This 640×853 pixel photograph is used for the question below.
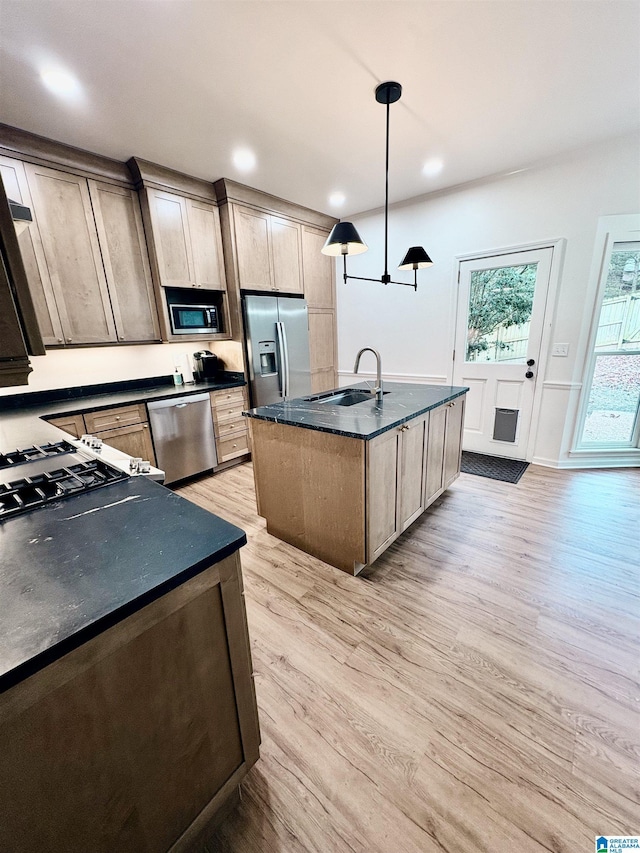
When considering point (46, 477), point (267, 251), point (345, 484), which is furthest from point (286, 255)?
point (46, 477)

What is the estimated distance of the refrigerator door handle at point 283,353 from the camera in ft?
12.4

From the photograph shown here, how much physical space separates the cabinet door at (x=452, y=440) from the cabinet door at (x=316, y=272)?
2447 millimetres

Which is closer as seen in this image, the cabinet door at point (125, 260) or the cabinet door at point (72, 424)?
the cabinet door at point (72, 424)

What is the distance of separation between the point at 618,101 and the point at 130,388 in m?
4.49

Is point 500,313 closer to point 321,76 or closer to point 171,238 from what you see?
point 321,76

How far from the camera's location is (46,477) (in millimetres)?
1263

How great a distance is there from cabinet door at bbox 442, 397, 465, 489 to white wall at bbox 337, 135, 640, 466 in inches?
47.7

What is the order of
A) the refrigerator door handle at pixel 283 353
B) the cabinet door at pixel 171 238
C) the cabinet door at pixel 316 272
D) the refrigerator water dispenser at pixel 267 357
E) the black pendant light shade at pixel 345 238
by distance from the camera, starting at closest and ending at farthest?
the black pendant light shade at pixel 345 238 → the cabinet door at pixel 171 238 → the refrigerator water dispenser at pixel 267 357 → the refrigerator door handle at pixel 283 353 → the cabinet door at pixel 316 272

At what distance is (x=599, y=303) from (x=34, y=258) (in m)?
4.68

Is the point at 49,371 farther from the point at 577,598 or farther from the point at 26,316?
the point at 577,598

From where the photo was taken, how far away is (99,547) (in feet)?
2.87

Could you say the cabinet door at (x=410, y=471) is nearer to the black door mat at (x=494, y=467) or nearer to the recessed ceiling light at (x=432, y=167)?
the black door mat at (x=494, y=467)

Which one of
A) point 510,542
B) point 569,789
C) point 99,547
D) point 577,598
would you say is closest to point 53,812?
point 99,547

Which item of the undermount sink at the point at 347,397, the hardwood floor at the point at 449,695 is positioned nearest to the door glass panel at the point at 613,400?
the hardwood floor at the point at 449,695
